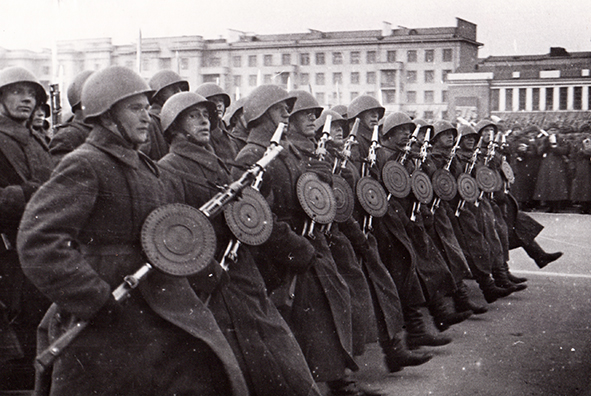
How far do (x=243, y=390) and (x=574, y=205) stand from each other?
17092 mm

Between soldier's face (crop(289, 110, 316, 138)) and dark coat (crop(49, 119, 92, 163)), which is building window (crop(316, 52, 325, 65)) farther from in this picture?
dark coat (crop(49, 119, 92, 163))

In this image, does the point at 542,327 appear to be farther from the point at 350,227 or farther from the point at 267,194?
the point at 267,194

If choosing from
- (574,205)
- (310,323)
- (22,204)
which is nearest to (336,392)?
(310,323)

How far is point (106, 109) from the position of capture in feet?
12.0

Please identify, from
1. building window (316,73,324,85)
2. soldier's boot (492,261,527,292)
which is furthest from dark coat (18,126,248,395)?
building window (316,73,324,85)

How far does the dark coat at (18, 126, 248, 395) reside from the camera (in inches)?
128

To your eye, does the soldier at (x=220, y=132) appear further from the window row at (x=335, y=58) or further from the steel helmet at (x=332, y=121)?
the window row at (x=335, y=58)

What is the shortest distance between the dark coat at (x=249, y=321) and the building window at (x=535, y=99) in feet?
90.1

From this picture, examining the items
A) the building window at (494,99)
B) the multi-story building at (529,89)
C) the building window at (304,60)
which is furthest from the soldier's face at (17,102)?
the building window at (494,99)

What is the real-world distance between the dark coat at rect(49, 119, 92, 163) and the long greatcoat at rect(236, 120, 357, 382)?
2.98 feet

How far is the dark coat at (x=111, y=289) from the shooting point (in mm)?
3258

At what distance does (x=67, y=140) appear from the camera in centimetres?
532

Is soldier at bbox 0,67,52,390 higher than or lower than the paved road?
higher

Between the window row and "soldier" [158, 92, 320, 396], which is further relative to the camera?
the window row
